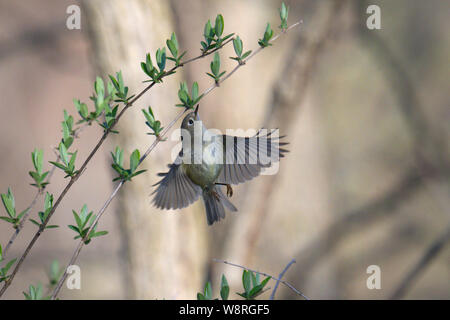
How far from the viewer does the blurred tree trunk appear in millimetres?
2430

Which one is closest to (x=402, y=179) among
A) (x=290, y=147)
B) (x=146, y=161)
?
(x=290, y=147)

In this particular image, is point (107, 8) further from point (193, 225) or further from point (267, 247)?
point (267, 247)

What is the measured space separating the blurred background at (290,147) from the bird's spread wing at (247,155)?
147 centimetres

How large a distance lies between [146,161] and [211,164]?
4.97ft

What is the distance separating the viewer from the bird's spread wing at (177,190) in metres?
1.10

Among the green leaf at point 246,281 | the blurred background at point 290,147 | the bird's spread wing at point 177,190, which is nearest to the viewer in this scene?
the green leaf at point 246,281

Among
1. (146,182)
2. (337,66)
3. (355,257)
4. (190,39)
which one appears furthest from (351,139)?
(146,182)

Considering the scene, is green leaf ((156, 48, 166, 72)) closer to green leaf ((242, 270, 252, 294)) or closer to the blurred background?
green leaf ((242, 270, 252, 294))

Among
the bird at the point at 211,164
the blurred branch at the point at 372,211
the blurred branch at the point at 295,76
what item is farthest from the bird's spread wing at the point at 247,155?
the blurred branch at the point at 372,211

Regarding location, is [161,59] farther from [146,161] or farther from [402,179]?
[402,179]

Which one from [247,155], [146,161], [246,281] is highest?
[146,161]

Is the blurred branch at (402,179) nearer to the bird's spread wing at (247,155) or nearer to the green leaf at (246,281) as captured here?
the bird's spread wing at (247,155)

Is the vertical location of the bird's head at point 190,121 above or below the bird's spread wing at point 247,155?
above

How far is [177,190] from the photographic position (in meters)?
1.12
